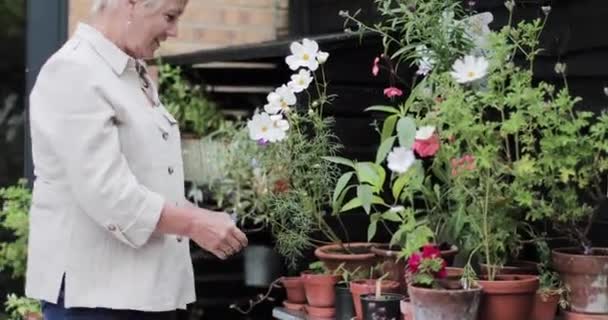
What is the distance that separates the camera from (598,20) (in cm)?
278

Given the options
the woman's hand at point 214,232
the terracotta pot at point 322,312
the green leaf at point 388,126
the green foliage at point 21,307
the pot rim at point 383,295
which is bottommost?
the green foliage at point 21,307

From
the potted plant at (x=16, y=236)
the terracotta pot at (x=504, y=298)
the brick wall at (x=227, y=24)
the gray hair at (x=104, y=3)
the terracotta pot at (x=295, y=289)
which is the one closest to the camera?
the terracotta pot at (x=504, y=298)

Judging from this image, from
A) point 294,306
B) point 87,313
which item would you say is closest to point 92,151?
point 87,313

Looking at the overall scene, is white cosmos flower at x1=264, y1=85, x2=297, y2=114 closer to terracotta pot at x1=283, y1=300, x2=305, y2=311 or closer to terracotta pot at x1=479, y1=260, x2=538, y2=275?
terracotta pot at x1=283, y1=300, x2=305, y2=311

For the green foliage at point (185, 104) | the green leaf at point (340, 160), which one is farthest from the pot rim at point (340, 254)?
the green foliage at point (185, 104)

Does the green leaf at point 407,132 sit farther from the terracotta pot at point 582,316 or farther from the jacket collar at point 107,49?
the jacket collar at point 107,49

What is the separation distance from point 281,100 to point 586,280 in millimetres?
920

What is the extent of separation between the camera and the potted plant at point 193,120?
3955mm

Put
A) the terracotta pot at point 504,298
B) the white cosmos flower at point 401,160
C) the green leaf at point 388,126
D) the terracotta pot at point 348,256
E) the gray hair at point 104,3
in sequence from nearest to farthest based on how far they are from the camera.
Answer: the white cosmos flower at point 401,160 → the terracotta pot at point 504,298 → the gray hair at point 104,3 → the green leaf at point 388,126 → the terracotta pot at point 348,256

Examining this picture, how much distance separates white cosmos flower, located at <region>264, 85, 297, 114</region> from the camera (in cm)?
258

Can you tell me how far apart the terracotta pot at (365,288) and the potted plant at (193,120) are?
1558mm

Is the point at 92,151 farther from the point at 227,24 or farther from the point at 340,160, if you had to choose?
the point at 227,24

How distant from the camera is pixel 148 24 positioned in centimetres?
227

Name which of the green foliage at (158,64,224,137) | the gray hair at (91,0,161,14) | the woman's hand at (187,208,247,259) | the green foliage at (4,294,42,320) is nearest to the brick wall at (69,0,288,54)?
the green foliage at (158,64,224,137)
